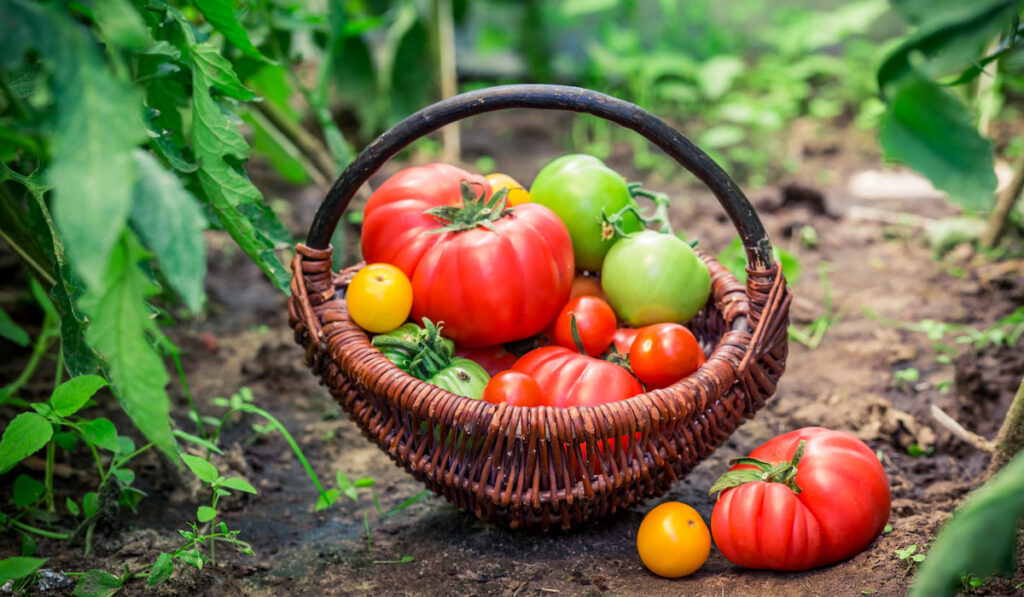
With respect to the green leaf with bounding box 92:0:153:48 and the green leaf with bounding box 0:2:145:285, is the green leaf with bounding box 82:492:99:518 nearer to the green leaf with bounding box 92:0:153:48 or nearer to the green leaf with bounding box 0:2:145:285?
the green leaf with bounding box 0:2:145:285

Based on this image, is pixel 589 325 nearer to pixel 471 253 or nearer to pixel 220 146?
pixel 471 253

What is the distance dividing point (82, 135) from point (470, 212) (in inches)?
34.3

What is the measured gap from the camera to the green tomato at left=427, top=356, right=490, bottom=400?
1.36 meters

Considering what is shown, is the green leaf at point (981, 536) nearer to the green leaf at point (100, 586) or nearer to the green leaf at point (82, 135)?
the green leaf at point (82, 135)

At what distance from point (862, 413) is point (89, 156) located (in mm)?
1719

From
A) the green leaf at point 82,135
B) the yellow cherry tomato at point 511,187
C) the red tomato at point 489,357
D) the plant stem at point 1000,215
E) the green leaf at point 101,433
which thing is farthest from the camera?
the plant stem at point 1000,215

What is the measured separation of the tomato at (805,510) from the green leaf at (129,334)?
0.90m

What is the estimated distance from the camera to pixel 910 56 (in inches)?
31.8

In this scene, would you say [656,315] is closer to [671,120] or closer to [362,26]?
[362,26]

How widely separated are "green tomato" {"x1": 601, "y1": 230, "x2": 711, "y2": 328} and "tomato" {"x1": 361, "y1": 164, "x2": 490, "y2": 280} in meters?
0.33

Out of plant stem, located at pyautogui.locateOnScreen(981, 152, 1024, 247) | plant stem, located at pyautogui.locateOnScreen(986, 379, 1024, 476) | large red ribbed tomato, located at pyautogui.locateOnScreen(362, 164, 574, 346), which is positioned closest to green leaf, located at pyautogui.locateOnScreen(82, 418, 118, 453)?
large red ribbed tomato, located at pyautogui.locateOnScreen(362, 164, 574, 346)

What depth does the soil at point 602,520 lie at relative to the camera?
132 cm

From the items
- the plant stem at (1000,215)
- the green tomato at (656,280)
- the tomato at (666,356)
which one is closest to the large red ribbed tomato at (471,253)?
the green tomato at (656,280)

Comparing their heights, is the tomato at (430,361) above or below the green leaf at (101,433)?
above
